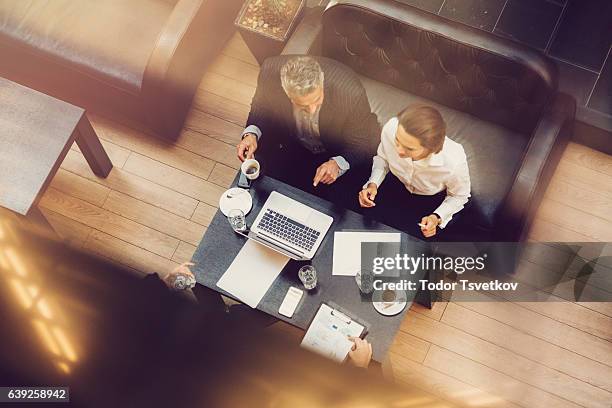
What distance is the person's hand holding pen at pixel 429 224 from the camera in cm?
268

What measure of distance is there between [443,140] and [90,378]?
1.52m

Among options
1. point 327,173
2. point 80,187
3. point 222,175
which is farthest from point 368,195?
point 80,187

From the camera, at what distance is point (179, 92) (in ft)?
10.7

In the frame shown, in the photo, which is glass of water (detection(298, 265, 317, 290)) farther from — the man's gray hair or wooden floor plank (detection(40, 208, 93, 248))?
wooden floor plank (detection(40, 208, 93, 248))

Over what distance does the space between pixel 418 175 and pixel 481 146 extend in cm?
43

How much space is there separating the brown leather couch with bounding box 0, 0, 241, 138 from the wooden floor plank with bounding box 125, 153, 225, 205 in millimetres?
222

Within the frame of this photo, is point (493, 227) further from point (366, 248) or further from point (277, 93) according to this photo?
point (277, 93)

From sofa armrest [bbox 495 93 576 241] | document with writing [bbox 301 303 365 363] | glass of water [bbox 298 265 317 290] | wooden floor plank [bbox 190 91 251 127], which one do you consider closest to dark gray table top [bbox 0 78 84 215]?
wooden floor plank [bbox 190 91 251 127]

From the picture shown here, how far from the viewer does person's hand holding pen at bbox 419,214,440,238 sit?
2682 millimetres

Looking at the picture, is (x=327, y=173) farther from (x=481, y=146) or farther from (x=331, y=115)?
(x=481, y=146)

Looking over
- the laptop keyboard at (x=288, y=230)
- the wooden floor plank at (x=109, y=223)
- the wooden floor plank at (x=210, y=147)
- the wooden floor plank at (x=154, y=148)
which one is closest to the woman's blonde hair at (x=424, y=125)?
the laptop keyboard at (x=288, y=230)

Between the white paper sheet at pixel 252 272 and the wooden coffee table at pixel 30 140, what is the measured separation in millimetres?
986

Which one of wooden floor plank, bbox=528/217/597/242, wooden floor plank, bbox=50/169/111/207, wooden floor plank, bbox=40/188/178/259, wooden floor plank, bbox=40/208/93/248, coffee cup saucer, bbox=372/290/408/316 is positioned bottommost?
wooden floor plank, bbox=40/208/93/248

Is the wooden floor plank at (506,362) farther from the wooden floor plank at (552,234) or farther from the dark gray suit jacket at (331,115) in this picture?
the dark gray suit jacket at (331,115)
